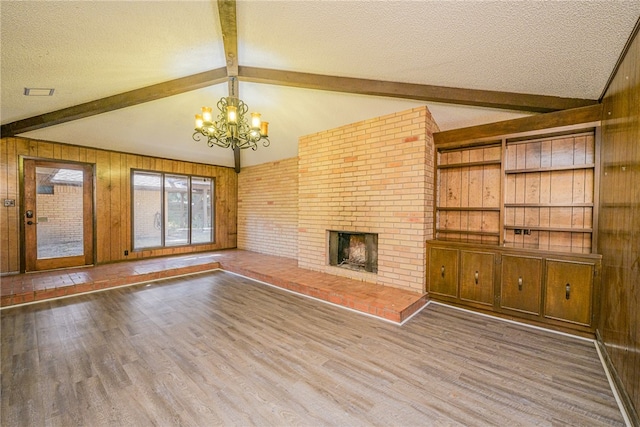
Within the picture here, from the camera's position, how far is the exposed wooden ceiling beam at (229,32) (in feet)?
6.89

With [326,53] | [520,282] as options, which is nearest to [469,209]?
[520,282]

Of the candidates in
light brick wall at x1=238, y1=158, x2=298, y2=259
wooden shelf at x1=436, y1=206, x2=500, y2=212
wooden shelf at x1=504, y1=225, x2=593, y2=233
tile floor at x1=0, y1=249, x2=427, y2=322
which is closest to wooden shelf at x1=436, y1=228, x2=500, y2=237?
wooden shelf at x1=504, y1=225, x2=593, y2=233

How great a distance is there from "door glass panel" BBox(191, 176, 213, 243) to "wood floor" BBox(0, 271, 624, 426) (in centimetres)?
367

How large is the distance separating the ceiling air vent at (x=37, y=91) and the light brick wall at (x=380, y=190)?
11.8 ft

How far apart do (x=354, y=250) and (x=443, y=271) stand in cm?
144

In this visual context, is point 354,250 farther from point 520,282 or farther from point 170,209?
point 170,209

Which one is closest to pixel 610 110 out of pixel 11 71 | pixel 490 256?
pixel 490 256

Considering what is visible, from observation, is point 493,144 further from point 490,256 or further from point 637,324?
point 637,324

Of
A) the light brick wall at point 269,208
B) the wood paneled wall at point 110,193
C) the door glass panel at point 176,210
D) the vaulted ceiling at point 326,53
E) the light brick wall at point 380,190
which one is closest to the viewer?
the vaulted ceiling at point 326,53

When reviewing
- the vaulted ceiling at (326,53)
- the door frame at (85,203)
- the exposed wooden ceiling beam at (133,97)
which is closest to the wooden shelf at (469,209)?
the vaulted ceiling at (326,53)

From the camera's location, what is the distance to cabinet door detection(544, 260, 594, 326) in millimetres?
2490

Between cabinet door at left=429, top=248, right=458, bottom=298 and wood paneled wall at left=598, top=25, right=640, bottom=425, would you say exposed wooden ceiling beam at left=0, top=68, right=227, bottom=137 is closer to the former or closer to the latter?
cabinet door at left=429, top=248, right=458, bottom=298

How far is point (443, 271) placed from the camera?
3.37 meters

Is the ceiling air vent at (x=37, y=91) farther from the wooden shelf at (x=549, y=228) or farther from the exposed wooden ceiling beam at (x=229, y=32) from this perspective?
the wooden shelf at (x=549, y=228)
